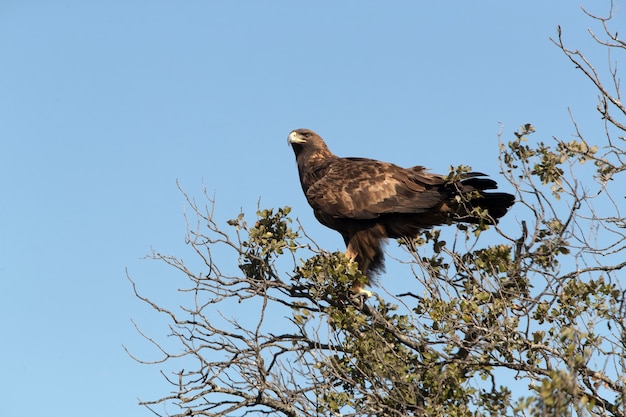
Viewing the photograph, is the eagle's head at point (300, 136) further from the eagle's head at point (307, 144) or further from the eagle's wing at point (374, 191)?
the eagle's wing at point (374, 191)

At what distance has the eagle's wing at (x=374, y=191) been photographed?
7973 mm

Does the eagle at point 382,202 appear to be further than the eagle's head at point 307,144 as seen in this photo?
No

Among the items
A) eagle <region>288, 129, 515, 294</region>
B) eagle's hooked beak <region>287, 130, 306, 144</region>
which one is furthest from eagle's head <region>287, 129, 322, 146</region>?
eagle <region>288, 129, 515, 294</region>

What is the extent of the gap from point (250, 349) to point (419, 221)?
2.30 metres

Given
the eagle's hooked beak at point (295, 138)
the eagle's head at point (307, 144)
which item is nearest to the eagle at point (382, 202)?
the eagle's head at point (307, 144)

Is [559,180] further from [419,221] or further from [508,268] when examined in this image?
[419,221]

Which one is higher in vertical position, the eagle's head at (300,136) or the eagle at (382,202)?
the eagle's head at (300,136)

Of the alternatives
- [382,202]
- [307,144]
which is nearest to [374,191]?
[382,202]

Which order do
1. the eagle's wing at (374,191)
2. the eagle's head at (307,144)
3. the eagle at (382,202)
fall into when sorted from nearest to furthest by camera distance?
the eagle at (382,202)
the eagle's wing at (374,191)
the eagle's head at (307,144)

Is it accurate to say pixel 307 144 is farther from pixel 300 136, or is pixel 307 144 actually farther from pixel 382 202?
pixel 382 202

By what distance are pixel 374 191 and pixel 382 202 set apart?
162 millimetres

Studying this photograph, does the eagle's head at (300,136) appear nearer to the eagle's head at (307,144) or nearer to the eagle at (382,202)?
the eagle's head at (307,144)

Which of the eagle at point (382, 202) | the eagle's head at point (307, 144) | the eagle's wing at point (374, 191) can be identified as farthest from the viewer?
the eagle's head at point (307, 144)

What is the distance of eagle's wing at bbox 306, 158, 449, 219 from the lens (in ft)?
26.2
